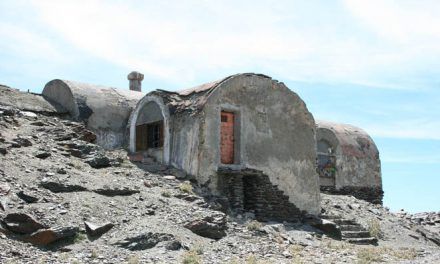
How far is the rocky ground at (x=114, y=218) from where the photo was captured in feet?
37.0

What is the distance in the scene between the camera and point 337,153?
2738cm

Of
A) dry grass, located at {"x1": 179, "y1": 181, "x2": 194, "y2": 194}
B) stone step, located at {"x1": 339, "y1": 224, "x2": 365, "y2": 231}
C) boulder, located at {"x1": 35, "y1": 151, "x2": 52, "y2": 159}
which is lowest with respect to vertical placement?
stone step, located at {"x1": 339, "y1": 224, "x2": 365, "y2": 231}

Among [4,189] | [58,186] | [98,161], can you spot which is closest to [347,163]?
[98,161]

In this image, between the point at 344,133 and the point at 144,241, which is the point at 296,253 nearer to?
the point at 144,241

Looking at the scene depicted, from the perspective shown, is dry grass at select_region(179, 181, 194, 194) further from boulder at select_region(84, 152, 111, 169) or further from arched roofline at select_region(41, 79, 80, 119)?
arched roofline at select_region(41, 79, 80, 119)

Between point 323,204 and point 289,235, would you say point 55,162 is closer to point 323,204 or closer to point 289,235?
point 289,235

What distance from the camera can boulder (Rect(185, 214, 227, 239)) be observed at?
43.4ft

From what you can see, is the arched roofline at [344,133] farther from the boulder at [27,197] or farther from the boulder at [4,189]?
the boulder at [4,189]

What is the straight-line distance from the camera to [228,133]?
58.2 feet

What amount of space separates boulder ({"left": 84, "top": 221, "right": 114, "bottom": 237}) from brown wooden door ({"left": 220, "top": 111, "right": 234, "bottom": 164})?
6.07 meters

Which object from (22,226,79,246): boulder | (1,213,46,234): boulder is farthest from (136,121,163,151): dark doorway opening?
(1,213,46,234): boulder

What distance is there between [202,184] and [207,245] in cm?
406

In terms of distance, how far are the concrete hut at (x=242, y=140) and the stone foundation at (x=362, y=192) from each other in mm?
7325

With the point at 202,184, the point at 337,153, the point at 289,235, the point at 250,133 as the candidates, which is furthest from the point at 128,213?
the point at 337,153
